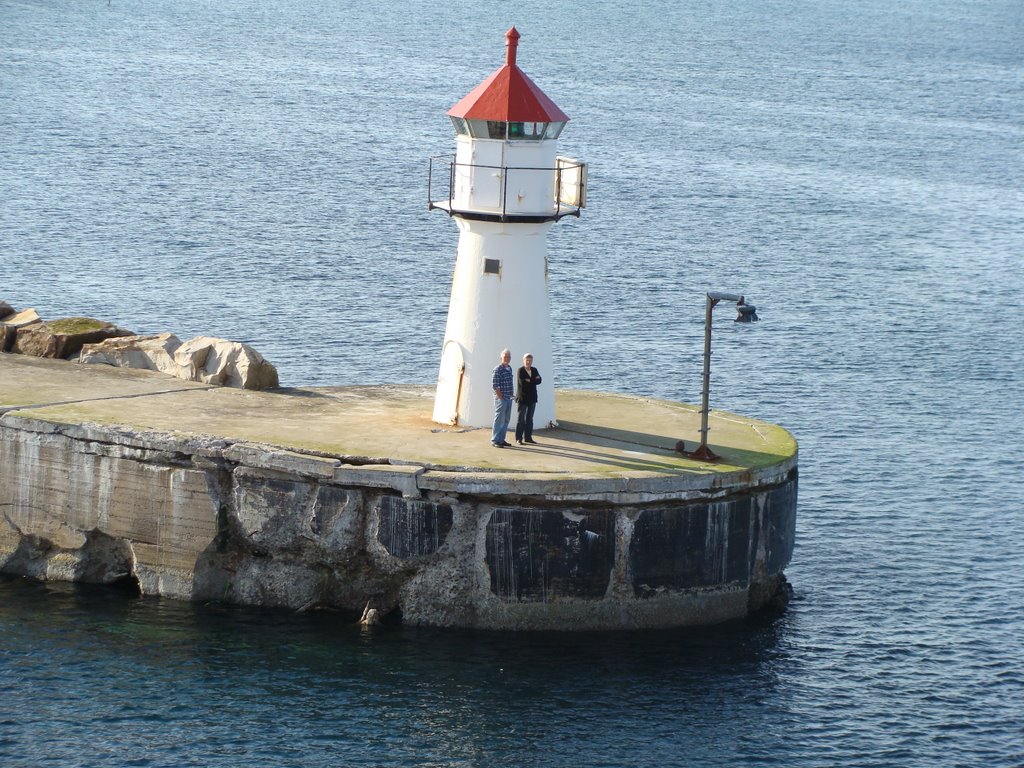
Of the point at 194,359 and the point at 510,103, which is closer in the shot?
the point at 510,103

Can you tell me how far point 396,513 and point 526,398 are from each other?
2986 mm

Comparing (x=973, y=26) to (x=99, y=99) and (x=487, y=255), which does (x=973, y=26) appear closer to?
(x=99, y=99)

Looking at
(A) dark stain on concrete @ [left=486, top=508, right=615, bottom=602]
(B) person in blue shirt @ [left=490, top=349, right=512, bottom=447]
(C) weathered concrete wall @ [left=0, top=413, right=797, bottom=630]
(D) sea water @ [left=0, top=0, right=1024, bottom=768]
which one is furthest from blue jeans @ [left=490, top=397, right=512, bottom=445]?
(D) sea water @ [left=0, top=0, right=1024, bottom=768]

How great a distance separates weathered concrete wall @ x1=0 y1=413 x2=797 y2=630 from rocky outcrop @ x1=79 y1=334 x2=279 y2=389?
3756 mm

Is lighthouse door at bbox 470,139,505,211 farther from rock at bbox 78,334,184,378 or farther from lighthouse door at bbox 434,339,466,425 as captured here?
rock at bbox 78,334,184,378

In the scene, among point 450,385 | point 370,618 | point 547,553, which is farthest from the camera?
point 450,385

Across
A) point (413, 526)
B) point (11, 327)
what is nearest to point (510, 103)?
point (413, 526)

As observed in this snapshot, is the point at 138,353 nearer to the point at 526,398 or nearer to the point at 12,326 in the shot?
the point at 12,326

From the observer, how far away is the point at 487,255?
2806cm

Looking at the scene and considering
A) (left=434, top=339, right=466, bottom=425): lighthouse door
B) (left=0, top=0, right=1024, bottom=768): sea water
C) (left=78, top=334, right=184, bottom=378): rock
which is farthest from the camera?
(left=78, top=334, right=184, bottom=378): rock

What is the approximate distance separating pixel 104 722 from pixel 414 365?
1961 cm

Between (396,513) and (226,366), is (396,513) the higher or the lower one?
the lower one

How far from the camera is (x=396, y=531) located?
25781 mm

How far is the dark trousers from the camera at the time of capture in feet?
89.7
